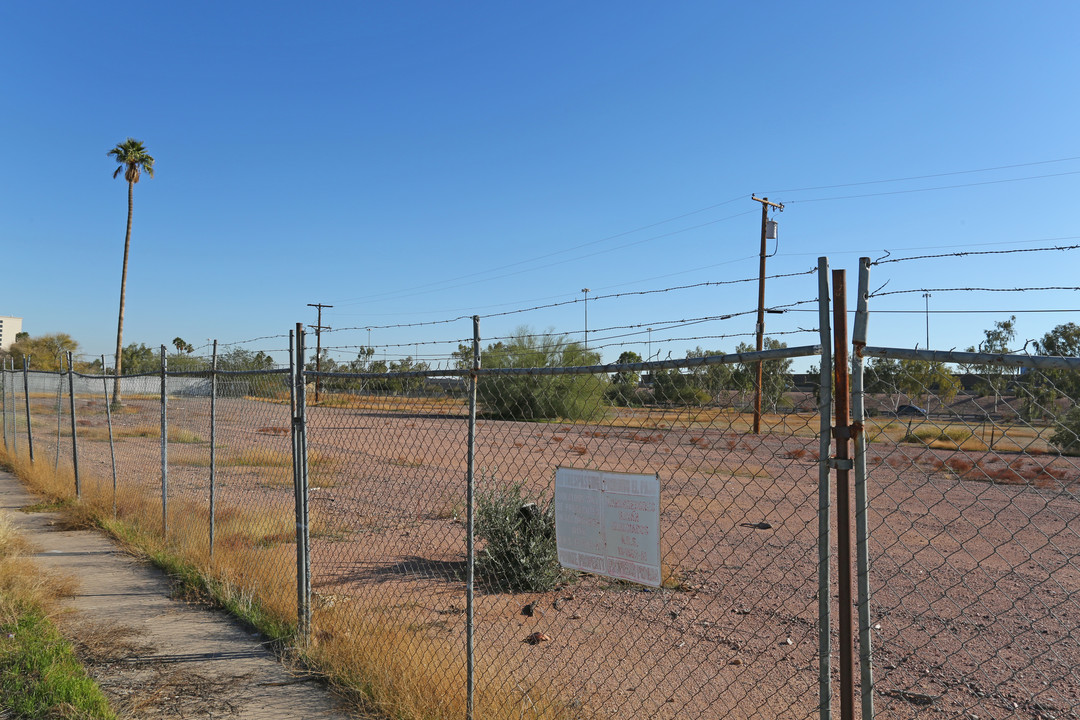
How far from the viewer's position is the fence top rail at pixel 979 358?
2184 mm

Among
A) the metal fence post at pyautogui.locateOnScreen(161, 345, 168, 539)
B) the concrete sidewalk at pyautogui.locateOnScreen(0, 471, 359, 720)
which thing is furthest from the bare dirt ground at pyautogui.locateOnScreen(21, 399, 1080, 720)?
the metal fence post at pyautogui.locateOnScreen(161, 345, 168, 539)

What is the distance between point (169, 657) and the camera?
555 centimetres

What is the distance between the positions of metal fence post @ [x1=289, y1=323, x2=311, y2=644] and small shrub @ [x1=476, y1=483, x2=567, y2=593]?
266cm

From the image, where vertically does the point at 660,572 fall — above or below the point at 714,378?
below

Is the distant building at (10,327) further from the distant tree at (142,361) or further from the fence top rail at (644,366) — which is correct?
the fence top rail at (644,366)

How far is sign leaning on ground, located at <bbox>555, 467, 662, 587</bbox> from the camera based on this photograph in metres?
3.24

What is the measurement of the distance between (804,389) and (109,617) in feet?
19.8

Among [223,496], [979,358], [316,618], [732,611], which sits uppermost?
[979,358]

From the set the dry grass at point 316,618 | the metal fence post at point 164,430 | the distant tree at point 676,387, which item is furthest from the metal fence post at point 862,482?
the metal fence post at point 164,430

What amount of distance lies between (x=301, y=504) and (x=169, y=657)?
145 centimetres

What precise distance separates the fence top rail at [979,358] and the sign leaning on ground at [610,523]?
1065 millimetres

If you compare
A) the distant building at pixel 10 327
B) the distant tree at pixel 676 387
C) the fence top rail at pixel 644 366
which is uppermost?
the distant building at pixel 10 327

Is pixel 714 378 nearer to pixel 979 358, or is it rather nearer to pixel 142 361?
pixel 979 358

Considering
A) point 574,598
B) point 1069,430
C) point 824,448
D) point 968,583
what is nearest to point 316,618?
point 574,598
